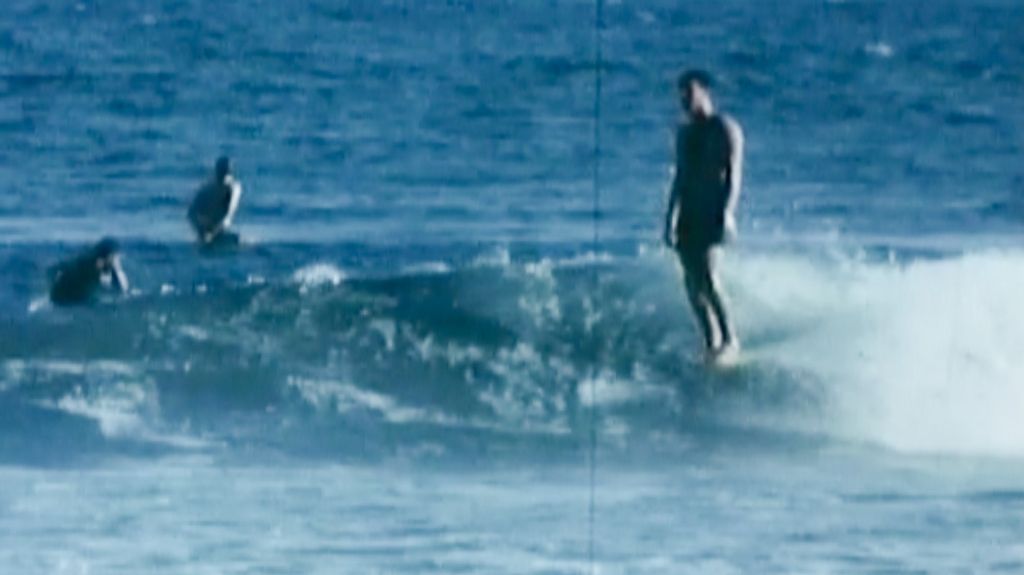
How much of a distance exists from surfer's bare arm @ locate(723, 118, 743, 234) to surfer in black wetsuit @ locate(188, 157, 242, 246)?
33.2 inches

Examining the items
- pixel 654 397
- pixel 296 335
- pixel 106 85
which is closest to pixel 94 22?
pixel 106 85

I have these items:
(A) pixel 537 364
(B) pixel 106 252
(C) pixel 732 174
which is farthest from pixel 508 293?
(B) pixel 106 252

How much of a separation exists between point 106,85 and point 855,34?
1.31m

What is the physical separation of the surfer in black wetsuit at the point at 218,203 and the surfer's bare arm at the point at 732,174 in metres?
0.84

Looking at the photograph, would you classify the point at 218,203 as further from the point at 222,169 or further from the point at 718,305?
the point at 718,305

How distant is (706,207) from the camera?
375cm

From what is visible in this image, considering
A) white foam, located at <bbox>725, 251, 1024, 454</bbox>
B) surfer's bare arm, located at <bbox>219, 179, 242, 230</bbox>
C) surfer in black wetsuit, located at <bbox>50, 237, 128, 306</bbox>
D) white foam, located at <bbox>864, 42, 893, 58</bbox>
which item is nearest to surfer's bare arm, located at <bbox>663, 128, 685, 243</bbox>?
white foam, located at <bbox>725, 251, 1024, 454</bbox>

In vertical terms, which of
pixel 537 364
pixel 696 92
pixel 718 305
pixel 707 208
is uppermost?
pixel 696 92

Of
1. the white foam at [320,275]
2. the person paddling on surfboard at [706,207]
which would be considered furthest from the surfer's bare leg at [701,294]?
the white foam at [320,275]

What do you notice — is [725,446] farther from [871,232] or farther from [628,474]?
[871,232]

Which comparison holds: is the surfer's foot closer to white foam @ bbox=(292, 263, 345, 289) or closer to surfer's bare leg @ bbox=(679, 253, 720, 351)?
surfer's bare leg @ bbox=(679, 253, 720, 351)

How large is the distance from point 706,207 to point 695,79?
0.73 ft

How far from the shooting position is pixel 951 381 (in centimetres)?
376

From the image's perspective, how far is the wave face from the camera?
12.3 feet
